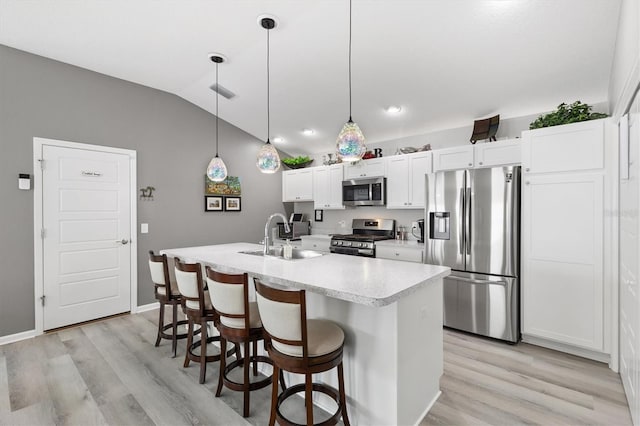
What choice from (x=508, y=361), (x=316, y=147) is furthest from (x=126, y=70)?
(x=508, y=361)

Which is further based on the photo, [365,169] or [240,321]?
[365,169]

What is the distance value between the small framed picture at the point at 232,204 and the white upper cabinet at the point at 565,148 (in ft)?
13.6

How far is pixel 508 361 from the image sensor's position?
280 cm

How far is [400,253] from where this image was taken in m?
4.05

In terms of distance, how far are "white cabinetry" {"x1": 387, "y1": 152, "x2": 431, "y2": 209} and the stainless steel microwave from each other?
100 millimetres

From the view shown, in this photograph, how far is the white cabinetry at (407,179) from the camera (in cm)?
415

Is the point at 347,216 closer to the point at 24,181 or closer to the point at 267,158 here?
the point at 267,158

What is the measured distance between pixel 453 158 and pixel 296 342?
10.3 ft

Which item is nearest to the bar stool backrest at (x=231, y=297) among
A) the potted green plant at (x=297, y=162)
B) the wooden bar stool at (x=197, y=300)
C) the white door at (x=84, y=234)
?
the wooden bar stool at (x=197, y=300)

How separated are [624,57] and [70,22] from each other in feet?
14.8

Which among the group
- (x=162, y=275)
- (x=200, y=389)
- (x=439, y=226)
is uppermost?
(x=439, y=226)

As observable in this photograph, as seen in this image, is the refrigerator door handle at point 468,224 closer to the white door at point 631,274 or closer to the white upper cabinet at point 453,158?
the white upper cabinet at point 453,158

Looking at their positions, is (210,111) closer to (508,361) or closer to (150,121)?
(150,121)

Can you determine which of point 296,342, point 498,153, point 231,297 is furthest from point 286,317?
point 498,153
